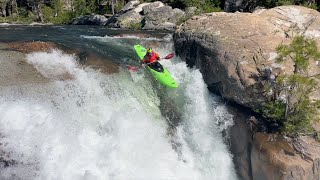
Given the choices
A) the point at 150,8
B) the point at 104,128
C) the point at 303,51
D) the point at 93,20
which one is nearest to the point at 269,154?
the point at 303,51

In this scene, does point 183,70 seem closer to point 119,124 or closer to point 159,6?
point 119,124

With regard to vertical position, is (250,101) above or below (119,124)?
above

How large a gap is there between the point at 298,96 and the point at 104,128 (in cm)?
538

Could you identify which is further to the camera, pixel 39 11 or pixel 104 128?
pixel 39 11

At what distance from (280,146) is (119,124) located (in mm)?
4496

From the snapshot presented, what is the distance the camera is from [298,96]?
909 cm

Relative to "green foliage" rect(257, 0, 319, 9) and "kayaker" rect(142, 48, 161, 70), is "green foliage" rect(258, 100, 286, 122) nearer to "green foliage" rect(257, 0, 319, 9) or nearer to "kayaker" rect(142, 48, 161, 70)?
"kayaker" rect(142, 48, 161, 70)

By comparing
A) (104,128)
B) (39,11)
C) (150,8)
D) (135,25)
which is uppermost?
(104,128)

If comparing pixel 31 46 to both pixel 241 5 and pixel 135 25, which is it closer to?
pixel 135 25

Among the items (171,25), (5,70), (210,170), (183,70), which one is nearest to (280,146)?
(210,170)

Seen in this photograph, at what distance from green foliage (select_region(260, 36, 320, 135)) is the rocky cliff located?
42cm

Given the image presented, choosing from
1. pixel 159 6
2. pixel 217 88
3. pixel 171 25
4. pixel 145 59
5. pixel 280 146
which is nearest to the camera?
pixel 280 146

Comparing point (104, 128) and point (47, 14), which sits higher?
point (104, 128)

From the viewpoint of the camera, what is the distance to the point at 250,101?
33.2 feet
